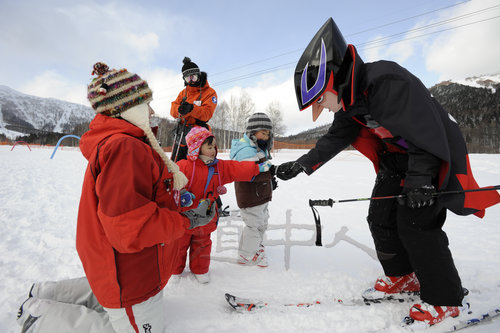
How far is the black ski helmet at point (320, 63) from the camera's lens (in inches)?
72.4

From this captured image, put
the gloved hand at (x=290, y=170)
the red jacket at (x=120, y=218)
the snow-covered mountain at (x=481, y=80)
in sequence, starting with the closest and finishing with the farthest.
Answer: the red jacket at (x=120, y=218)
the gloved hand at (x=290, y=170)
the snow-covered mountain at (x=481, y=80)

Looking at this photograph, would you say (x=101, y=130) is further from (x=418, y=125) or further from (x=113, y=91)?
(x=418, y=125)

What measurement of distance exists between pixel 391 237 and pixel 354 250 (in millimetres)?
1112

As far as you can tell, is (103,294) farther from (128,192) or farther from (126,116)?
(126,116)

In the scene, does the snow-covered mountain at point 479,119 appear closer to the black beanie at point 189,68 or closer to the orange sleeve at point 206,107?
the orange sleeve at point 206,107

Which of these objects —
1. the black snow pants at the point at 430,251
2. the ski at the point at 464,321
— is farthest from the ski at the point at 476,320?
the black snow pants at the point at 430,251

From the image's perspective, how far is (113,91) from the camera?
157 cm

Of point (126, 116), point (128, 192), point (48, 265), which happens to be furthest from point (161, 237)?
point (48, 265)

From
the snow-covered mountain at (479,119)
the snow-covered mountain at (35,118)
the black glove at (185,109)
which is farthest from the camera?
the snow-covered mountain at (35,118)

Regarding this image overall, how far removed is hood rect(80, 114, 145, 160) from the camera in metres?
1.52

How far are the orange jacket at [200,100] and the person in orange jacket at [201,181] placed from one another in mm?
1007

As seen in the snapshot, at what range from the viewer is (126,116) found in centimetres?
162

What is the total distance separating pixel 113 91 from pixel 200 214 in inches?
39.6

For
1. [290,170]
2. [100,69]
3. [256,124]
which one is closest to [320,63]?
[290,170]
